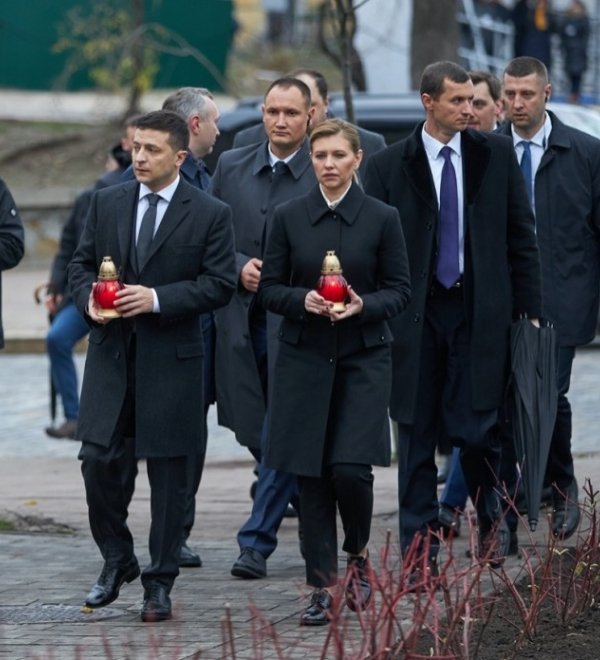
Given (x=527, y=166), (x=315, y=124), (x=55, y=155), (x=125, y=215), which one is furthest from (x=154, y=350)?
(x=55, y=155)

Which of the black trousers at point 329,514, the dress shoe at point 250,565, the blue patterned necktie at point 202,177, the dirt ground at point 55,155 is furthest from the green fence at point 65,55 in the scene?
the black trousers at point 329,514

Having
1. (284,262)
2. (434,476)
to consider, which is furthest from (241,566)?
(284,262)

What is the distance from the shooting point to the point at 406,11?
27.2 meters

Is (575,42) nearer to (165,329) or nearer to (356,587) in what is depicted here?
(165,329)

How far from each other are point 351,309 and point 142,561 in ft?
6.56

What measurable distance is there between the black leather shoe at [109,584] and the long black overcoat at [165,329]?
0.52 m

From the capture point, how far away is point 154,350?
673cm

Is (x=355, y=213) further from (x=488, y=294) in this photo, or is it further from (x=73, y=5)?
(x=73, y=5)

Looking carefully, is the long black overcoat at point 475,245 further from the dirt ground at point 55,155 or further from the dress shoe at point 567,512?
the dirt ground at point 55,155

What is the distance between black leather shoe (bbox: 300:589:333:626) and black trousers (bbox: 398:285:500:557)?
0.80m

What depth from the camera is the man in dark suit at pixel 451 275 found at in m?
7.27

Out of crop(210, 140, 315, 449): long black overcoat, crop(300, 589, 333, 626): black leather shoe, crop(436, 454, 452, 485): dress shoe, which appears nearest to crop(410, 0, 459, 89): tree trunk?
crop(436, 454, 452, 485): dress shoe

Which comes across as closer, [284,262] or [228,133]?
[284,262]

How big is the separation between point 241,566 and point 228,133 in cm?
760
